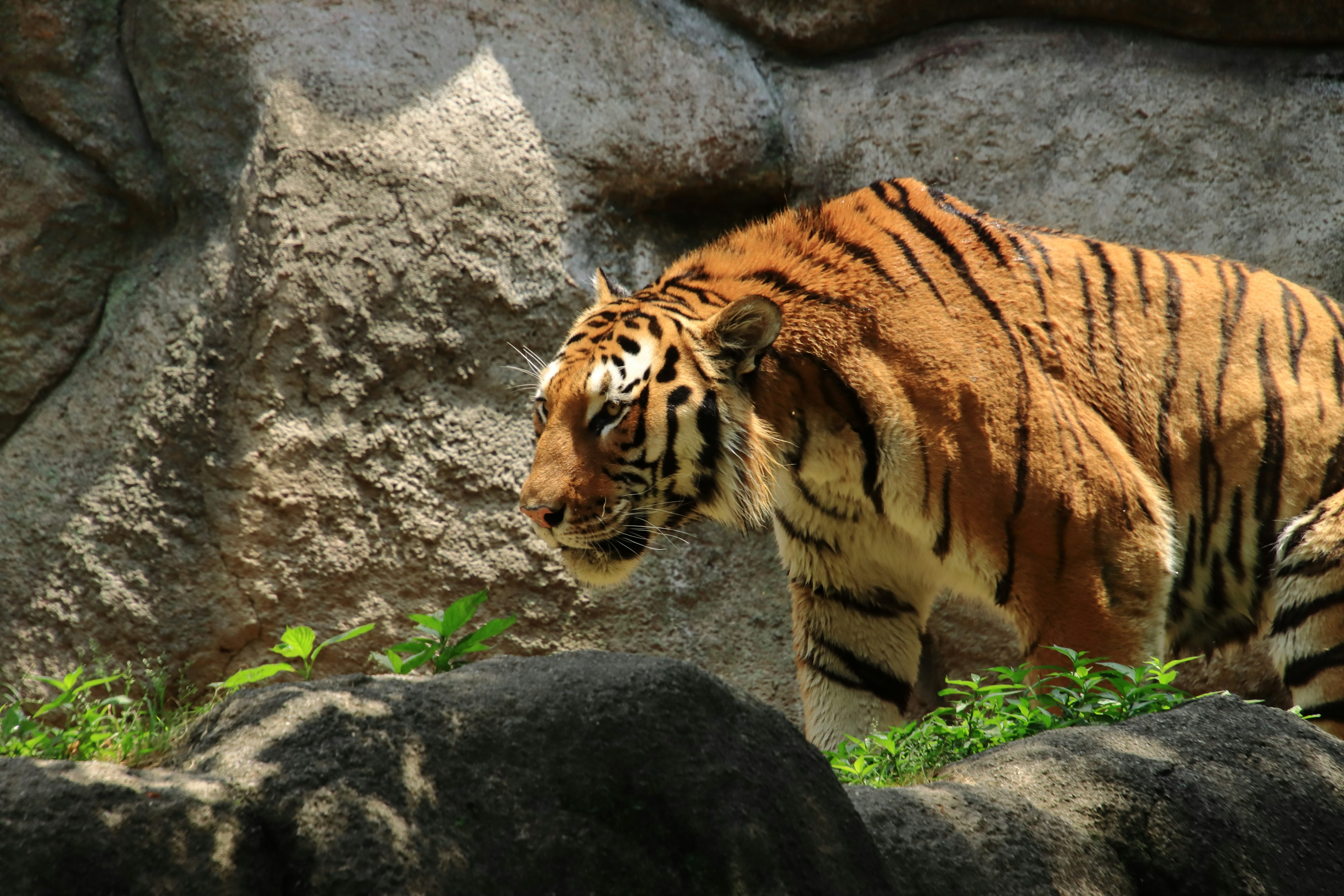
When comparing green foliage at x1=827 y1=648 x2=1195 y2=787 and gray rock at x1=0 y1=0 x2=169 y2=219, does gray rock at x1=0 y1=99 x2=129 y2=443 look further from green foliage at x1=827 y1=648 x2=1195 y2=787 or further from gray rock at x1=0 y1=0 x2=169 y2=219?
green foliage at x1=827 y1=648 x2=1195 y2=787

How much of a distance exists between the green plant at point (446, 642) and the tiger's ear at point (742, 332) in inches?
48.9

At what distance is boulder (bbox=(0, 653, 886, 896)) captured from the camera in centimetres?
159

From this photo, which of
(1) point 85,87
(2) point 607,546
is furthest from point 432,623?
(1) point 85,87

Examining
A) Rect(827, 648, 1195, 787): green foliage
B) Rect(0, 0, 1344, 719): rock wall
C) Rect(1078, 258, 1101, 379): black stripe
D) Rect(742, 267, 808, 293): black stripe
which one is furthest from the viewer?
Rect(0, 0, 1344, 719): rock wall

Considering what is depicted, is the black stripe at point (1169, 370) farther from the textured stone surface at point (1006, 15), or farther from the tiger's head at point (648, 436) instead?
the textured stone surface at point (1006, 15)

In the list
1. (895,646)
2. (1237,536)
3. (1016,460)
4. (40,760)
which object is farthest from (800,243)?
(40,760)

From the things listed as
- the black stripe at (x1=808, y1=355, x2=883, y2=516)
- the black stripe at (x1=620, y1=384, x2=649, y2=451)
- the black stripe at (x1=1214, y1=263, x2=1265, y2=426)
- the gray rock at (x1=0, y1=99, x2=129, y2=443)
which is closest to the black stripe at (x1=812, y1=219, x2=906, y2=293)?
the black stripe at (x1=808, y1=355, x2=883, y2=516)

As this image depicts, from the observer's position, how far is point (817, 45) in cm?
524

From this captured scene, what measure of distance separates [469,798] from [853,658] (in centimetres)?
222

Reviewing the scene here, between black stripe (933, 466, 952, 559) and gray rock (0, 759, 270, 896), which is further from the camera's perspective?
black stripe (933, 466, 952, 559)

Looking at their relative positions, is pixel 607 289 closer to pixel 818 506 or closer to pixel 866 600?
pixel 818 506

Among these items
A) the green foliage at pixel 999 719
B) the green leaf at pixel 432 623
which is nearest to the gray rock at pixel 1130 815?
the green foliage at pixel 999 719

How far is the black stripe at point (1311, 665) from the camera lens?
3.51m

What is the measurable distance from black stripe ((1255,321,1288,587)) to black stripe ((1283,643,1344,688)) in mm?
309
